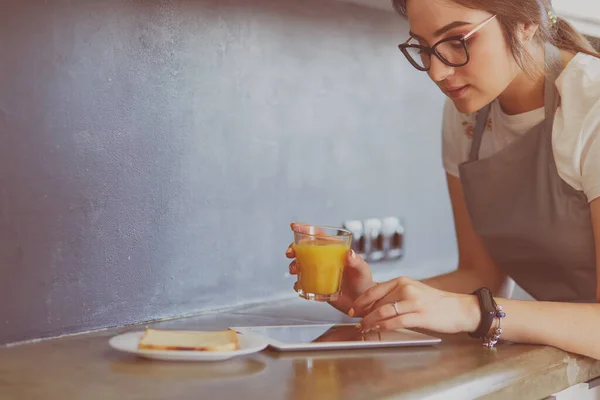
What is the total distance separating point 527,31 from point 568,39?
193mm

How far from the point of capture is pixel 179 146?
5.53ft

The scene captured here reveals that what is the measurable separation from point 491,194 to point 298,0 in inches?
25.5

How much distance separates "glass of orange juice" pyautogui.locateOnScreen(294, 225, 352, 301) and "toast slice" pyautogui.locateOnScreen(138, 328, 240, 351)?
7.4 inches

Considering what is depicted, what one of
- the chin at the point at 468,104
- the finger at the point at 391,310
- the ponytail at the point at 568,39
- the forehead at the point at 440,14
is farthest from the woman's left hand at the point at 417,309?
the ponytail at the point at 568,39

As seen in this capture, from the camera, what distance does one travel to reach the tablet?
134 centimetres

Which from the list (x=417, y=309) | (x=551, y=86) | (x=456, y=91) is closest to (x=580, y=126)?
(x=551, y=86)

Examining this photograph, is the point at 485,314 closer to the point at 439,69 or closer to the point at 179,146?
the point at 439,69

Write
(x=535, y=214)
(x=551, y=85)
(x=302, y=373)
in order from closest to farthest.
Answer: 1. (x=302, y=373)
2. (x=551, y=85)
3. (x=535, y=214)

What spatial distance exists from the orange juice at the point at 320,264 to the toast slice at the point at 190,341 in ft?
0.62

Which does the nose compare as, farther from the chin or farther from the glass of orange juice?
the glass of orange juice

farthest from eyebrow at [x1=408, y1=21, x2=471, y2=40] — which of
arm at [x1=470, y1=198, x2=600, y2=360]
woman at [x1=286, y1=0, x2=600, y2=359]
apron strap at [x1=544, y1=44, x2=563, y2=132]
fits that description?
arm at [x1=470, y1=198, x2=600, y2=360]

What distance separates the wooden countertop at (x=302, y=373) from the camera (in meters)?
1.08

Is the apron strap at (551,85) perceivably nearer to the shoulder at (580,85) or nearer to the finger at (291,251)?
the shoulder at (580,85)

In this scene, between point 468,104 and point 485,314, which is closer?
point 485,314
